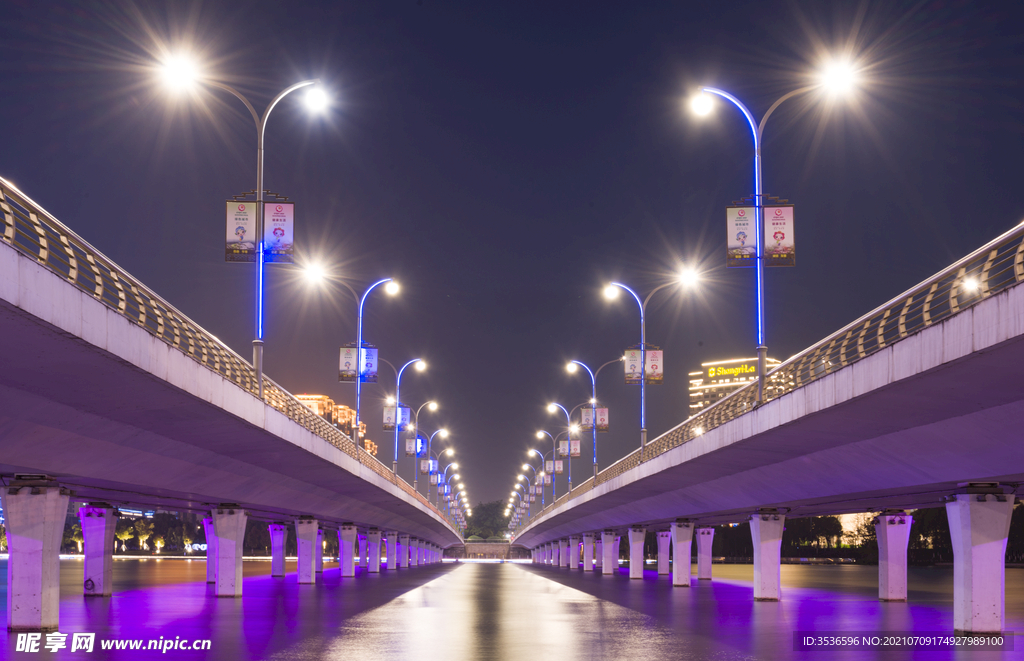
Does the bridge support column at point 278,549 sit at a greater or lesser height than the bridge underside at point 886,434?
lesser

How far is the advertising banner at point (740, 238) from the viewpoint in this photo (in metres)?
29.8

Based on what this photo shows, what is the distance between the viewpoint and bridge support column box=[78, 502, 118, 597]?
140 ft

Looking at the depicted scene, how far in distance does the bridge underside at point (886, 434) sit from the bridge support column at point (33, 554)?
19.6m

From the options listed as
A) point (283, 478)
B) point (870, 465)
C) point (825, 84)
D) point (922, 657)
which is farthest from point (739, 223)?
point (283, 478)

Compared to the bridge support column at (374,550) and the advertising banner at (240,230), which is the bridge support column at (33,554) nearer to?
the advertising banner at (240,230)

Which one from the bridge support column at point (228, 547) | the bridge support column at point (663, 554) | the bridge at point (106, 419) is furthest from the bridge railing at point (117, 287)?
the bridge support column at point (663, 554)

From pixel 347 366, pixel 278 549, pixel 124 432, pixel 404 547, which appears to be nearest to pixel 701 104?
pixel 124 432

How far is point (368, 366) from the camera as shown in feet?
174

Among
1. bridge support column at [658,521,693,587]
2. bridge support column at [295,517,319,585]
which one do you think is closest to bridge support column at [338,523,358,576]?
bridge support column at [295,517,319,585]

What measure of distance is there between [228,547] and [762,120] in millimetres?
28098

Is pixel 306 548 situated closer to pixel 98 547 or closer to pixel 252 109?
pixel 98 547

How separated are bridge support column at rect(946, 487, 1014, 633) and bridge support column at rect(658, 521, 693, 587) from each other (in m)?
32.5

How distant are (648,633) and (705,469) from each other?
16326 millimetres

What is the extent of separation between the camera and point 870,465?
29844mm
